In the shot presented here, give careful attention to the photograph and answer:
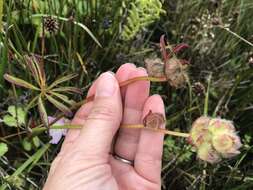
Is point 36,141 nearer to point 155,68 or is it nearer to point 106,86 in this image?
point 106,86

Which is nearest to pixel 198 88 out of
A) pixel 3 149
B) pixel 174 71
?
pixel 174 71

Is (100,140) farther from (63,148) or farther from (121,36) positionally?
(121,36)

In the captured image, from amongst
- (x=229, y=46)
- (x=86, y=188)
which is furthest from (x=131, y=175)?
(x=229, y=46)

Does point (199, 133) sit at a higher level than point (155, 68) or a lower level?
lower

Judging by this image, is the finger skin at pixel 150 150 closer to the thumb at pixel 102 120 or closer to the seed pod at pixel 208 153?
the thumb at pixel 102 120

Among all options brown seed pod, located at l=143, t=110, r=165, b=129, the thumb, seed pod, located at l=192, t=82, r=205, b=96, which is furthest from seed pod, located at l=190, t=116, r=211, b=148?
seed pod, located at l=192, t=82, r=205, b=96

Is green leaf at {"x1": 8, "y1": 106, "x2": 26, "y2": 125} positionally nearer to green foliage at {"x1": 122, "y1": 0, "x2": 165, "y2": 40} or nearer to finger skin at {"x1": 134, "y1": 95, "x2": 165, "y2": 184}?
finger skin at {"x1": 134, "y1": 95, "x2": 165, "y2": 184}
